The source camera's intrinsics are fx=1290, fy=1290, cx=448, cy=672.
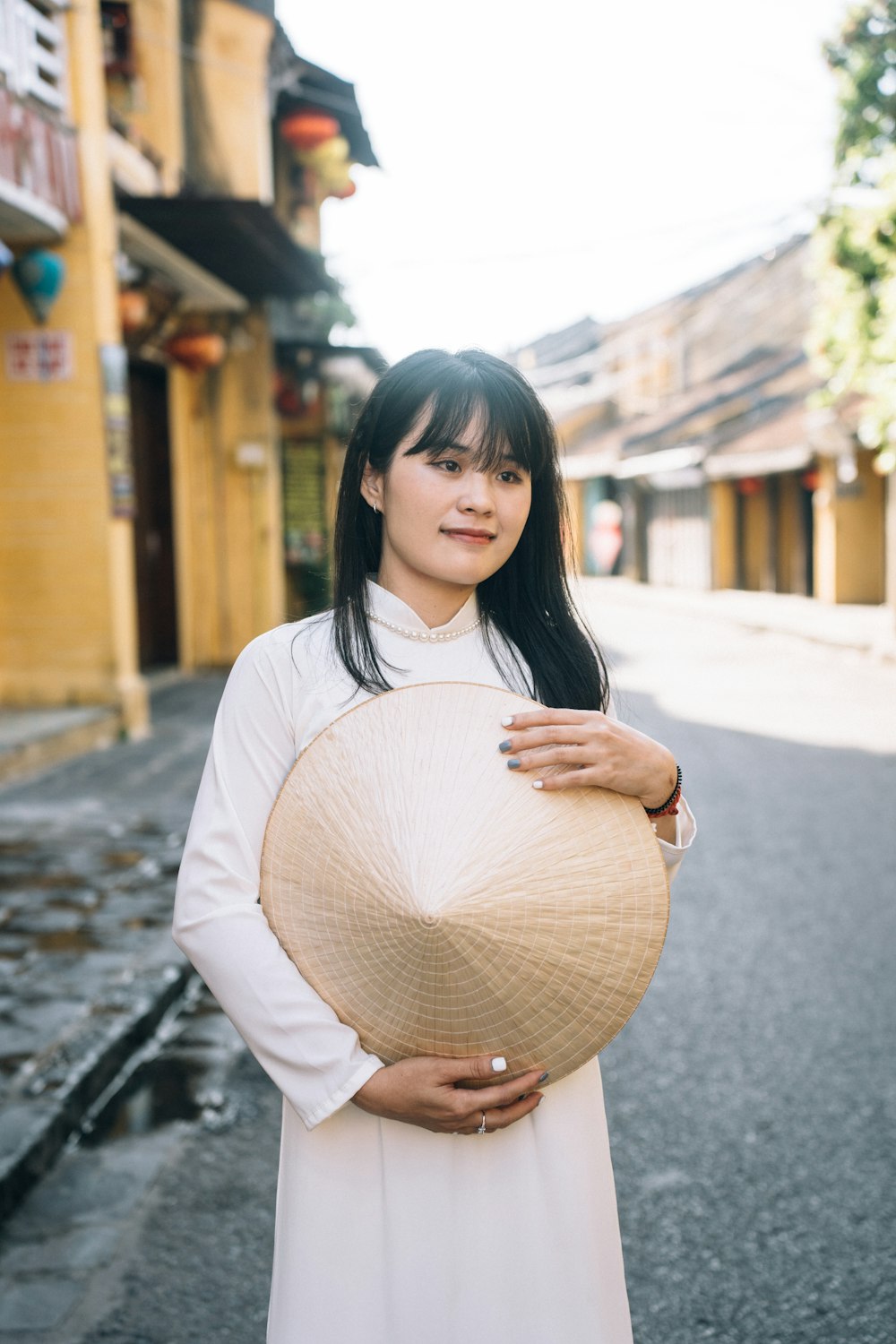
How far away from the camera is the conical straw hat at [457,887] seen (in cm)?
146

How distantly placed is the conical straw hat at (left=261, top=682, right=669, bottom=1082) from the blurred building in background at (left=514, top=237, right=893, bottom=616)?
1979cm

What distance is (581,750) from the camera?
58.8 inches

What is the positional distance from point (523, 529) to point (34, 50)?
7.67 m

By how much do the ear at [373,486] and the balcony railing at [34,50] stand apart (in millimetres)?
7044

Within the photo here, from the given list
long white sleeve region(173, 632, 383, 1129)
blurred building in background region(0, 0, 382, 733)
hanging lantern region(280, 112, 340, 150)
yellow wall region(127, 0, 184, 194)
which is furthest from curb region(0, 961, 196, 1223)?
hanging lantern region(280, 112, 340, 150)

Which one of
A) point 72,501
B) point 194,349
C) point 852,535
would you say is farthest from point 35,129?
point 852,535

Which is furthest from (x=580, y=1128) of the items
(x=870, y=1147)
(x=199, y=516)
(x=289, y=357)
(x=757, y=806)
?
(x=289, y=357)

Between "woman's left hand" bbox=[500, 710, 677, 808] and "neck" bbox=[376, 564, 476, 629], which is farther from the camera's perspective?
"neck" bbox=[376, 564, 476, 629]

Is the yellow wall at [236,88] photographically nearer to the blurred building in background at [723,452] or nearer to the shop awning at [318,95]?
the shop awning at [318,95]

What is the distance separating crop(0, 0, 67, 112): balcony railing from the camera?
7.51 m

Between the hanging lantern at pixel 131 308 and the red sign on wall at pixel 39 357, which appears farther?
the hanging lantern at pixel 131 308

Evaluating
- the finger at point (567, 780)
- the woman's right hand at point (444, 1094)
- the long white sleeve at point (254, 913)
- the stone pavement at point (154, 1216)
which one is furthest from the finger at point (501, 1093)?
the stone pavement at point (154, 1216)

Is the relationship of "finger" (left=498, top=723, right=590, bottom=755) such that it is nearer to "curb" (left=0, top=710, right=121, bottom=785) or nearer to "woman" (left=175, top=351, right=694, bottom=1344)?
"woman" (left=175, top=351, right=694, bottom=1344)

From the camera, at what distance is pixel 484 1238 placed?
62.1 inches
